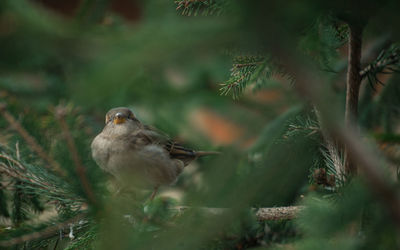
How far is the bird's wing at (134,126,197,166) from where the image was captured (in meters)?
1.97

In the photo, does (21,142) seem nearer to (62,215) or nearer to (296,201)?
(62,215)

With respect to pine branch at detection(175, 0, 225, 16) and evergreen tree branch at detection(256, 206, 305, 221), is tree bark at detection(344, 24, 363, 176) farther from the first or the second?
pine branch at detection(175, 0, 225, 16)

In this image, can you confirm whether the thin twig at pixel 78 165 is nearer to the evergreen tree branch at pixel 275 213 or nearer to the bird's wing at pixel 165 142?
the evergreen tree branch at pixel 275 213

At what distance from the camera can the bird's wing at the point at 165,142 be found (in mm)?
1969

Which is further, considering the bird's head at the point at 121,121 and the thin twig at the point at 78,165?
the bird's head at the point at 121,121

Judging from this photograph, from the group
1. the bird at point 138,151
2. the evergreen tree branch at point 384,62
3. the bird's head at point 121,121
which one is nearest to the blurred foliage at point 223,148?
the evergreen tree branch at point 384,62

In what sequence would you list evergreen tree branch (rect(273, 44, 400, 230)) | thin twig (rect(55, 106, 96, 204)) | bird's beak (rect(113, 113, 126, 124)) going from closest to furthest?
evergreen tree branch (rect(273, 44, 400, 230)) < thin twig (rect(55, 106, 96, 204)) < bird's beak (rect(113, 113, 126, 124))

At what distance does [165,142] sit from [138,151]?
7.2 inches

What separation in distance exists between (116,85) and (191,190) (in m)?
0.27

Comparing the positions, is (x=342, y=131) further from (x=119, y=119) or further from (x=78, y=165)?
(x=119, y=119)

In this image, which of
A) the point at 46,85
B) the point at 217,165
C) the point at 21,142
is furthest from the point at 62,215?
the point at 46,85

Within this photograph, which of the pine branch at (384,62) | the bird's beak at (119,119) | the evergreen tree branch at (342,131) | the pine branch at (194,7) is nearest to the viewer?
the evergreen tree branch at (342,131)

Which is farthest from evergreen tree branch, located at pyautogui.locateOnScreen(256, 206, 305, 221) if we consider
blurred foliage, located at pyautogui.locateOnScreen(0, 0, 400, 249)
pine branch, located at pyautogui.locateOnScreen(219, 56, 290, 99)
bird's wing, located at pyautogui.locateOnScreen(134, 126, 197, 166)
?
bird's wing, located at pyautogui.locateOnScreen(134, 126, 197, 166)

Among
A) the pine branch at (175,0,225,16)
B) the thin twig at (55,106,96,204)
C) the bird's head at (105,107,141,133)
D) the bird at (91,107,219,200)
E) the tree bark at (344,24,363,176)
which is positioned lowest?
the bird at (91,107,219,200)
